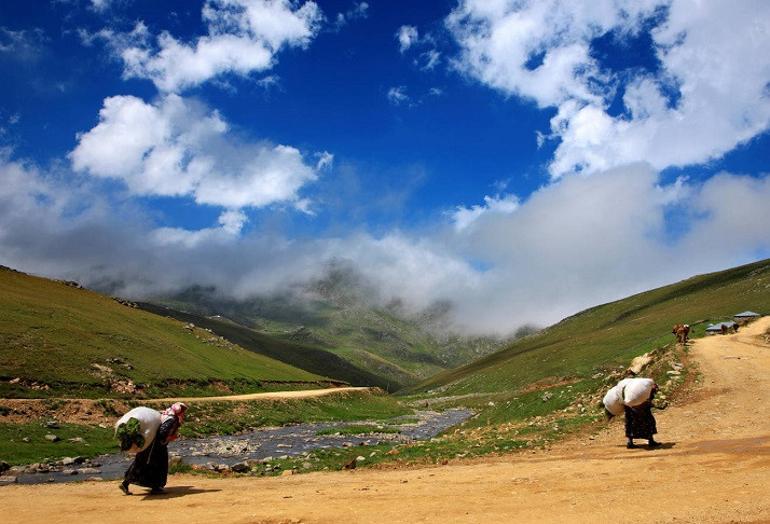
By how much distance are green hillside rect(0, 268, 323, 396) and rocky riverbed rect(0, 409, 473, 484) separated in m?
20.5

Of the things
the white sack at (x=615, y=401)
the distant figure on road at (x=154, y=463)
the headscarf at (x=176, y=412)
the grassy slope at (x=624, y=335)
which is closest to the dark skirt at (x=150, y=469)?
the distant figure on road at (x=154, y=463)

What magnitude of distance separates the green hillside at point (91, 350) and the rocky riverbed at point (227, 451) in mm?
20488

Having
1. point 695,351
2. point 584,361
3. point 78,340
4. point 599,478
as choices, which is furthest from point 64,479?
point 584,361

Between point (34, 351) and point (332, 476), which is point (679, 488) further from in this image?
point (34, 351)

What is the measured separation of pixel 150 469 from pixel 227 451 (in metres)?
21.7

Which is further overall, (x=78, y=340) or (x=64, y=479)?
(x=78, y=340)

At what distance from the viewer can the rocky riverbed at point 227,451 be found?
2822cm

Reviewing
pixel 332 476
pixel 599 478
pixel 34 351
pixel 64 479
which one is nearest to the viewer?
pixel 599 478

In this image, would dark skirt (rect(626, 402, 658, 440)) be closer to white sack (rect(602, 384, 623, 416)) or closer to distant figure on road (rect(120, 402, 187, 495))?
white sack (rect(602, 384, 623, 416))

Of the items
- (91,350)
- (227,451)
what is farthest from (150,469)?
(91,350)

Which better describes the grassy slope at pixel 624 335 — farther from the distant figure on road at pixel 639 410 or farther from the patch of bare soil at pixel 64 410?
the patch of bare soil at pixel 64 410

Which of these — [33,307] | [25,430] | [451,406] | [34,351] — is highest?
[33,307]

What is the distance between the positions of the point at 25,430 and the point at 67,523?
31073 millimetres

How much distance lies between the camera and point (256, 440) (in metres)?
48.3
